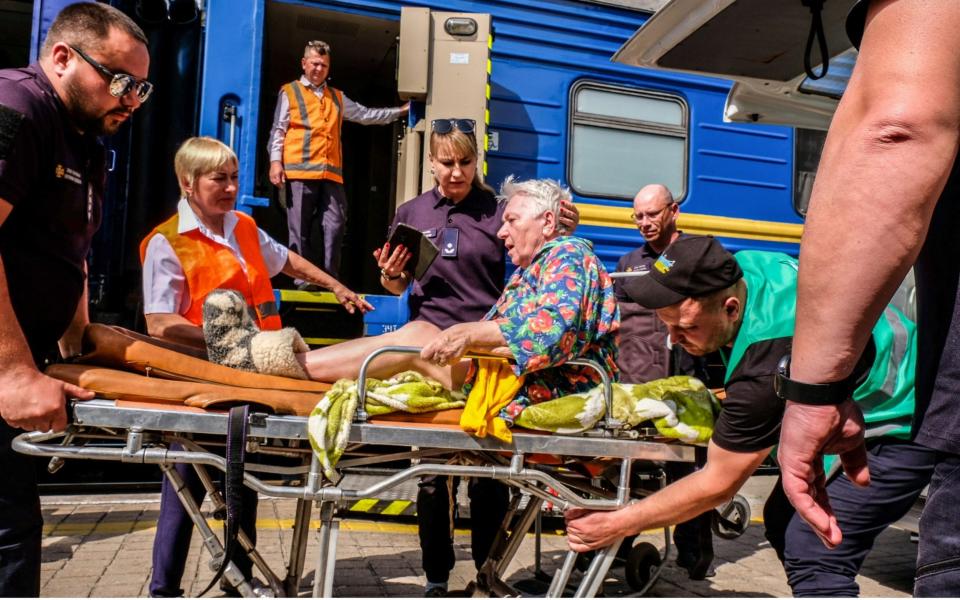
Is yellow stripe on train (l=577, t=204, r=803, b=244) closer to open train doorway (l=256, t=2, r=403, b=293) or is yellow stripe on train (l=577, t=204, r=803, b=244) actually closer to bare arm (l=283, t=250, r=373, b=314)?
open train doorway (l=256, t=2, r=403, b=293)

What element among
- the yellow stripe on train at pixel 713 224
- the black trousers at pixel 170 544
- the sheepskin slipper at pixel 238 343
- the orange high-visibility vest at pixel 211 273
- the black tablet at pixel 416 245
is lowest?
the black trousers at pixel 170 544

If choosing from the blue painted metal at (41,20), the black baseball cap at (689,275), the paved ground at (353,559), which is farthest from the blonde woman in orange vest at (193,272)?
the blue painted metal at (41,20)

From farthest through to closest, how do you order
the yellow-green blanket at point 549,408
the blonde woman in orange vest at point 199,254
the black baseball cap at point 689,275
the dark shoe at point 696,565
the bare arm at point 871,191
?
the dark shoe at point 696,565
the blonde woman in orange vest at point 199,254
the black baseball cap at point 689,275
the yellow-green blanket at point 549,408
the bare arm at point 871,191

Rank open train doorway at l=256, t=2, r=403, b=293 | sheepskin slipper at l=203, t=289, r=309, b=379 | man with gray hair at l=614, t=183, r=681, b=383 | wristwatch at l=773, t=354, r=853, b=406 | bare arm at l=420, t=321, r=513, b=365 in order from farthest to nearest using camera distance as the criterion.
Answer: open train doorway at l=256, t=2, r=403, b=293 < man with gray hair at l=614, t=183, r=681, b=383 < sheepskin slipper at l=203, t=289, r=309, b=379 < bare arm at l=420, t=321, r=513, b=365 < wristwatch at l=773, t=354, r=853, b=406

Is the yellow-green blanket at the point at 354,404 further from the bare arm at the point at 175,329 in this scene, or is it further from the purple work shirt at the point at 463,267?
the purple work shirt at the point at 463,267

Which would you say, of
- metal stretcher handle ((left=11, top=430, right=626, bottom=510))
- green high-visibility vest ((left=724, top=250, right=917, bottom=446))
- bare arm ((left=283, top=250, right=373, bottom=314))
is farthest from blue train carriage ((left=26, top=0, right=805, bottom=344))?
green high-visibility vest ((left=724, top=250, right=917, bottom=446))

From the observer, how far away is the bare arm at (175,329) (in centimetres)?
314

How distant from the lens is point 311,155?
5.90 metres

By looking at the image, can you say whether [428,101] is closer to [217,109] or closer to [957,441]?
[217,109]

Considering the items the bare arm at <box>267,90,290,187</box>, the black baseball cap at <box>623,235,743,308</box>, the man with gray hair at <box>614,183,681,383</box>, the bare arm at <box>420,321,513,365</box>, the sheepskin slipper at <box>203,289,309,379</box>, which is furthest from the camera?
the bare arm at <box>267,90,290,187</box>

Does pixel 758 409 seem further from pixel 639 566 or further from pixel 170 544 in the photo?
pixel 170 544

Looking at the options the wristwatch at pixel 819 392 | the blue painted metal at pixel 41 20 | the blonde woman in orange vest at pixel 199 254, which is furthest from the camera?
the blue painted metal at pixel 41 20

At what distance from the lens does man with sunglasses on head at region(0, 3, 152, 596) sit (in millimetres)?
2193

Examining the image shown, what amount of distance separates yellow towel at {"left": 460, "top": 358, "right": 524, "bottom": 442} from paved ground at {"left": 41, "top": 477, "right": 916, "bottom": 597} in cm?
156
